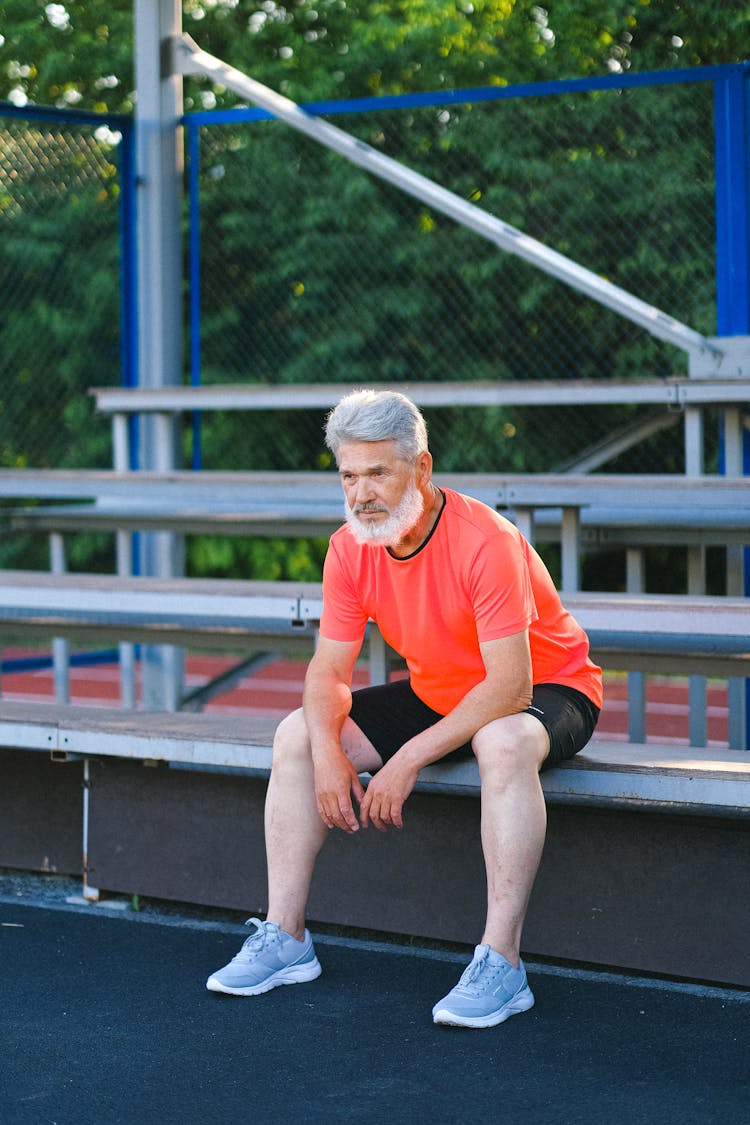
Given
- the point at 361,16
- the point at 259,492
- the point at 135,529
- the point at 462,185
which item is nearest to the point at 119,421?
the point at 135,529

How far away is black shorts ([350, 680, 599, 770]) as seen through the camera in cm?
321

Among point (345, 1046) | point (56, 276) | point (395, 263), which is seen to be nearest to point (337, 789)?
point (345, 1046)

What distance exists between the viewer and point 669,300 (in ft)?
22.1

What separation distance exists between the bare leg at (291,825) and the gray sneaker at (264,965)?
3cm

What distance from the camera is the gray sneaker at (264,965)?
10.8 feet

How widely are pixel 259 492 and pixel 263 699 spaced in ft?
11.8

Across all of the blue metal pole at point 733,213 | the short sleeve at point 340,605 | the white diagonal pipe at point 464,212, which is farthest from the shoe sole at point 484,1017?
the blue metal pole at point 733,213

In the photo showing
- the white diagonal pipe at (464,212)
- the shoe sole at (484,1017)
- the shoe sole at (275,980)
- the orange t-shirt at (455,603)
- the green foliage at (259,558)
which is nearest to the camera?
the shoe sole at (484,1017)


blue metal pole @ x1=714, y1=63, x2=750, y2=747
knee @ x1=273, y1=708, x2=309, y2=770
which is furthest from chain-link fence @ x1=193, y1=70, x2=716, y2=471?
knee @ x1=273, y1=708, x2=309, y2=770

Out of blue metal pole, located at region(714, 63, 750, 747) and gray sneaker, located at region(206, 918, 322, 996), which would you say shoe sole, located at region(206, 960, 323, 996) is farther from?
blue metal pole, located at region(714, 63, 750, 747)

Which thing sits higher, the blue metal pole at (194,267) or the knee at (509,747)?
the blue metal pole at (194,267)

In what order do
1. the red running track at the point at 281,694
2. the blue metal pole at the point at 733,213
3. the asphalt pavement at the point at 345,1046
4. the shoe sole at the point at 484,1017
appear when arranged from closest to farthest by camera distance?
the asphalt pavement at the point at 345,1046 < the shoe sole at the point at 484,1017 < the blue metal pole at the point at 733,213 < the red running track at the point at 281,694

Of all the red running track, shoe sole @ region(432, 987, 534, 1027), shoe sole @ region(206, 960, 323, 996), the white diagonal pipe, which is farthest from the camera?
the red running track

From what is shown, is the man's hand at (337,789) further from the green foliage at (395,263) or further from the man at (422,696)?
the green foliage at (395,263)
